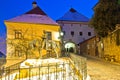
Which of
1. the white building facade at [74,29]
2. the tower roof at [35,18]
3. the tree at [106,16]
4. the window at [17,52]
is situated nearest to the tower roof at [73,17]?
the white building facade at [74,29]

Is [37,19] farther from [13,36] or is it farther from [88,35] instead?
[88,35]

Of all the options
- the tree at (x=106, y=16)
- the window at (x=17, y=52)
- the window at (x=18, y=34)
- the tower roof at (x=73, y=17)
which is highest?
the tower roof at (x=73, y=17)

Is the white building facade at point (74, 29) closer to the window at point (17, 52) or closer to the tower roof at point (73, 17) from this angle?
the tower roof at point (73, 17)

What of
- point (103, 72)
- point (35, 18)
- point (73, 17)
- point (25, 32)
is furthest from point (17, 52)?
point (73, 17)

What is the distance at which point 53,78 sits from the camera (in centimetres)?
834

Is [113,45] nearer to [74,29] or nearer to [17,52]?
[17,52]

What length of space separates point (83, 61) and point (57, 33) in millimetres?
23136

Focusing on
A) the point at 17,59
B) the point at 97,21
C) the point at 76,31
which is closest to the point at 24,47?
the point at 17,59

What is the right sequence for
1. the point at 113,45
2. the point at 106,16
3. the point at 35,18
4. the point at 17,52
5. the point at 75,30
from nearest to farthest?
1. the point at 113,45
2. the point at 106,16
3. the point at 17,52
4. the point at 35,18
5. the point at 75,30

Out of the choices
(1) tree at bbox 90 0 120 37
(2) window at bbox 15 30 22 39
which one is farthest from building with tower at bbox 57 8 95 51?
(1) tree at bbox 90 0 120 37

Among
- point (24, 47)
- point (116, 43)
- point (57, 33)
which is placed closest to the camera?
point (116, 43)

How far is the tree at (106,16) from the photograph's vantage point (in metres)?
24.6

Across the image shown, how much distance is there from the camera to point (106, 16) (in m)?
24.8

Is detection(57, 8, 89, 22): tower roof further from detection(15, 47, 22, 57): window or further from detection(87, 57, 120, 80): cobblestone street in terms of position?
detection(87, 57, 120, 80): cobblestone street
